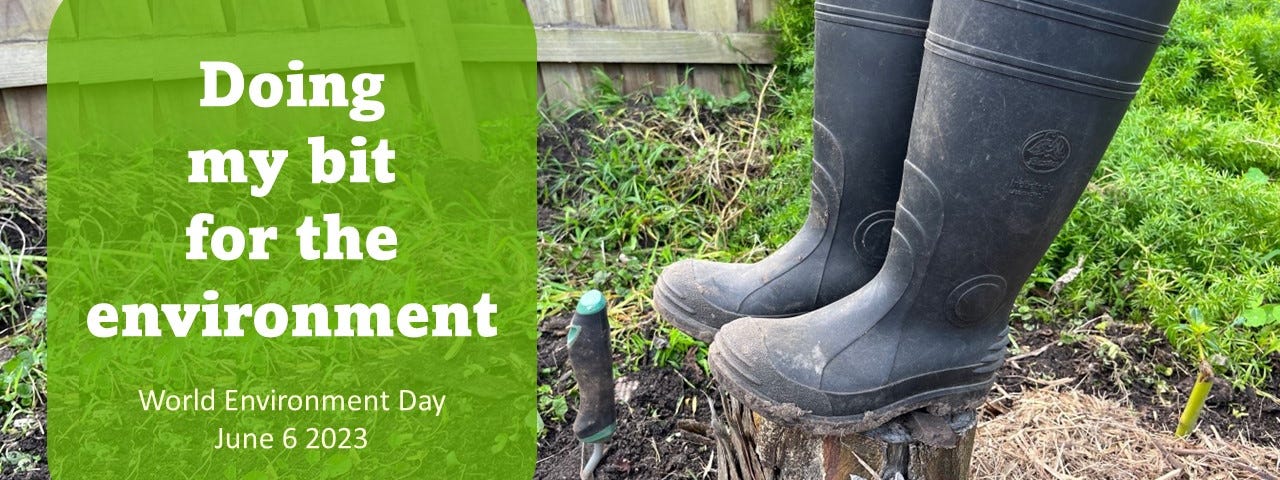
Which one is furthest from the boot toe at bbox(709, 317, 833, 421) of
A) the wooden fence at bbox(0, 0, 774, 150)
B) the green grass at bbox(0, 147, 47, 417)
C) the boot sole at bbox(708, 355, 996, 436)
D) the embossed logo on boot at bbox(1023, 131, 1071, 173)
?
the wooden fence at bbox(0, 0, 774, 150)

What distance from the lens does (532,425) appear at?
6.23 feet

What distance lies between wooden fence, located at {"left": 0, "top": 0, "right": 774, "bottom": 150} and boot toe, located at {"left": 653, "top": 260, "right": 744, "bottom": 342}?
1.75 meters

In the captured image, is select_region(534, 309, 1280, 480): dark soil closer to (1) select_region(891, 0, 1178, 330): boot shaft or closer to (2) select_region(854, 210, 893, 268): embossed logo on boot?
(2) select_region(854, 210, 893, 268): embossed logo on boot

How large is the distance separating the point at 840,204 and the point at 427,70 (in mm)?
1895

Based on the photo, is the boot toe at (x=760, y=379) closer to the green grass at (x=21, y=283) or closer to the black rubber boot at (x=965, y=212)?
the black rubber boot at (x=965, y=212)

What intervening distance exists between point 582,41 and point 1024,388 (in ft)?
6.35

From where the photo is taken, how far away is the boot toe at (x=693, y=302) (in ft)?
5.09

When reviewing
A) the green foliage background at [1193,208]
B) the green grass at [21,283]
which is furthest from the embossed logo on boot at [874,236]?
the green grass at [21,283]

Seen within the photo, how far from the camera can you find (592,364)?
1.47 metres

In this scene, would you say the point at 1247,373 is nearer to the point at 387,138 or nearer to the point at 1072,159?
the point at 1072,159

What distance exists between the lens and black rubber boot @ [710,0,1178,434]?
3.38ft

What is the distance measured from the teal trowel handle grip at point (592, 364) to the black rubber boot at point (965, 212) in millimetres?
201

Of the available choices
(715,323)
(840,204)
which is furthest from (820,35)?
(715,323)

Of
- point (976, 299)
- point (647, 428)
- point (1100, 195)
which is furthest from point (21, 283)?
point (1100, 195)
